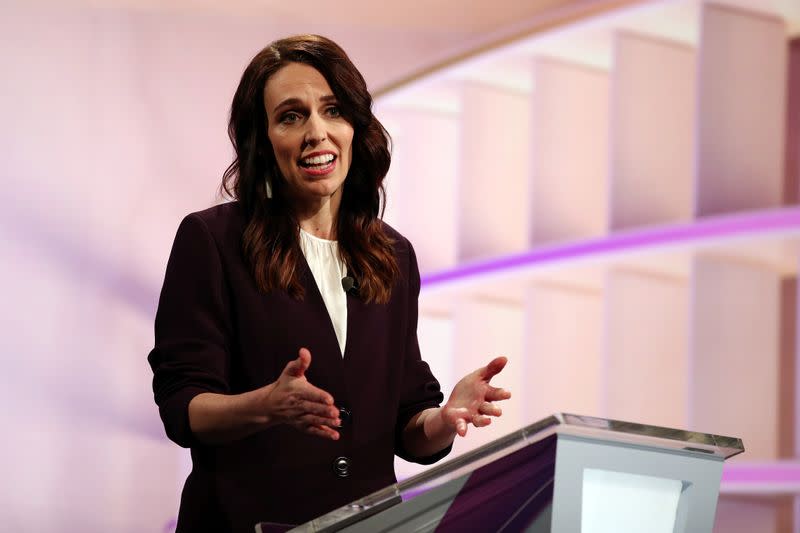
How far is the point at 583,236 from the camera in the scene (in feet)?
7.69

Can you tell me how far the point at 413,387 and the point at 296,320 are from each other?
0.19 m

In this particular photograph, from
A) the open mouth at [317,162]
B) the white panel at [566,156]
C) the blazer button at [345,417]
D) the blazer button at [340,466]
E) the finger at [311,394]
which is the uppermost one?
the white panel at [566,156]

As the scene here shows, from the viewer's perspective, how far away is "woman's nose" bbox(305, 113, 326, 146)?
1156 millimetres

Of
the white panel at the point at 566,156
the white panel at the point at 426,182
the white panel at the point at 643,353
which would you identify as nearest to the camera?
the white panel at the point at 643,353

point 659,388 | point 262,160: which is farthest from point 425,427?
point 659,388

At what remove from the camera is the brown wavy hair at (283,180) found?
116 cm

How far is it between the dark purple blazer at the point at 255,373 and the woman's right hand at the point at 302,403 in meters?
0.16

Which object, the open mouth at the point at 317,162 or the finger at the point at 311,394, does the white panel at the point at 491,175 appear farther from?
the finger at the point at 311,394

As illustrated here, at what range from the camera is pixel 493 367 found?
103 cm

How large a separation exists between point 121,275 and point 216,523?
266cm

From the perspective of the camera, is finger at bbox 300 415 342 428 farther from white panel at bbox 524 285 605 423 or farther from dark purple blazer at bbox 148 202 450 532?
white panel at bbox 524 285 605 423

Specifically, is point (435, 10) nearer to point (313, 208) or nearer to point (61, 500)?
point (61, 500)

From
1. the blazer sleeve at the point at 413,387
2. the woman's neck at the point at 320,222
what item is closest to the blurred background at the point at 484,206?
the blazer sleeve at the point at 413,387

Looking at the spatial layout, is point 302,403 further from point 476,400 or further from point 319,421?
point 476,400
